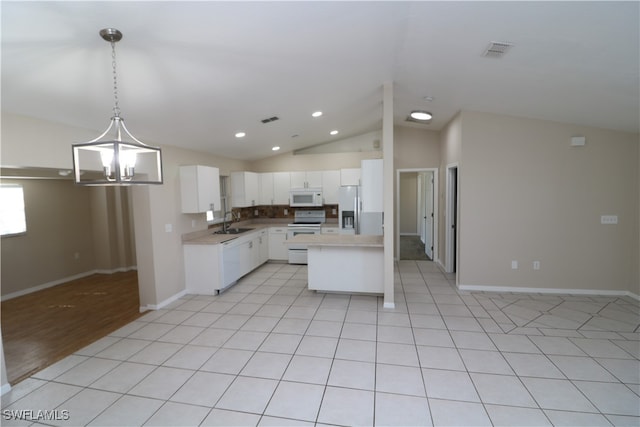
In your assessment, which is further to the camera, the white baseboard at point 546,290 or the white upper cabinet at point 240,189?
the white upper cabinet at point 240,189

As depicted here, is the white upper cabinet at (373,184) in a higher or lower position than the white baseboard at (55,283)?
higher

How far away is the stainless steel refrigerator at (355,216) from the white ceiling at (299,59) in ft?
7.99

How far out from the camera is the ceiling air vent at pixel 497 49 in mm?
2426

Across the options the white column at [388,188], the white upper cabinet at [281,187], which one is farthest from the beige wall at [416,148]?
the white column at [388,188]

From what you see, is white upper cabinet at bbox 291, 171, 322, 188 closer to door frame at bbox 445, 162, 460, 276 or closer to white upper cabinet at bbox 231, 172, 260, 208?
white upper cabinet at bbox 231, 172, 260, 208

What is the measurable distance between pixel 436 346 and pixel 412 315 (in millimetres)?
746

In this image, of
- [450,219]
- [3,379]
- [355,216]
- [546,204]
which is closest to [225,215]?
[355,216]

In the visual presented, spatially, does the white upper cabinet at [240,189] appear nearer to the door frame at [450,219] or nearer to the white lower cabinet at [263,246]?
the white lower cabinet at [263,246]

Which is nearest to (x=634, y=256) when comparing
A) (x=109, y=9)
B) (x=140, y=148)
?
(x=140, y=148)

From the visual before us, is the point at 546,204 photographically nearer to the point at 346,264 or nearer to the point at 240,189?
the point at 346,264

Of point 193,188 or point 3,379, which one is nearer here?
point 3,379

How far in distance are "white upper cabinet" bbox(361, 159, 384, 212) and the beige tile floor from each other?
1.40 meters

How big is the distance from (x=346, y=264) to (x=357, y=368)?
1.88 metres

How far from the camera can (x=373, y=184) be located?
4289 mm
